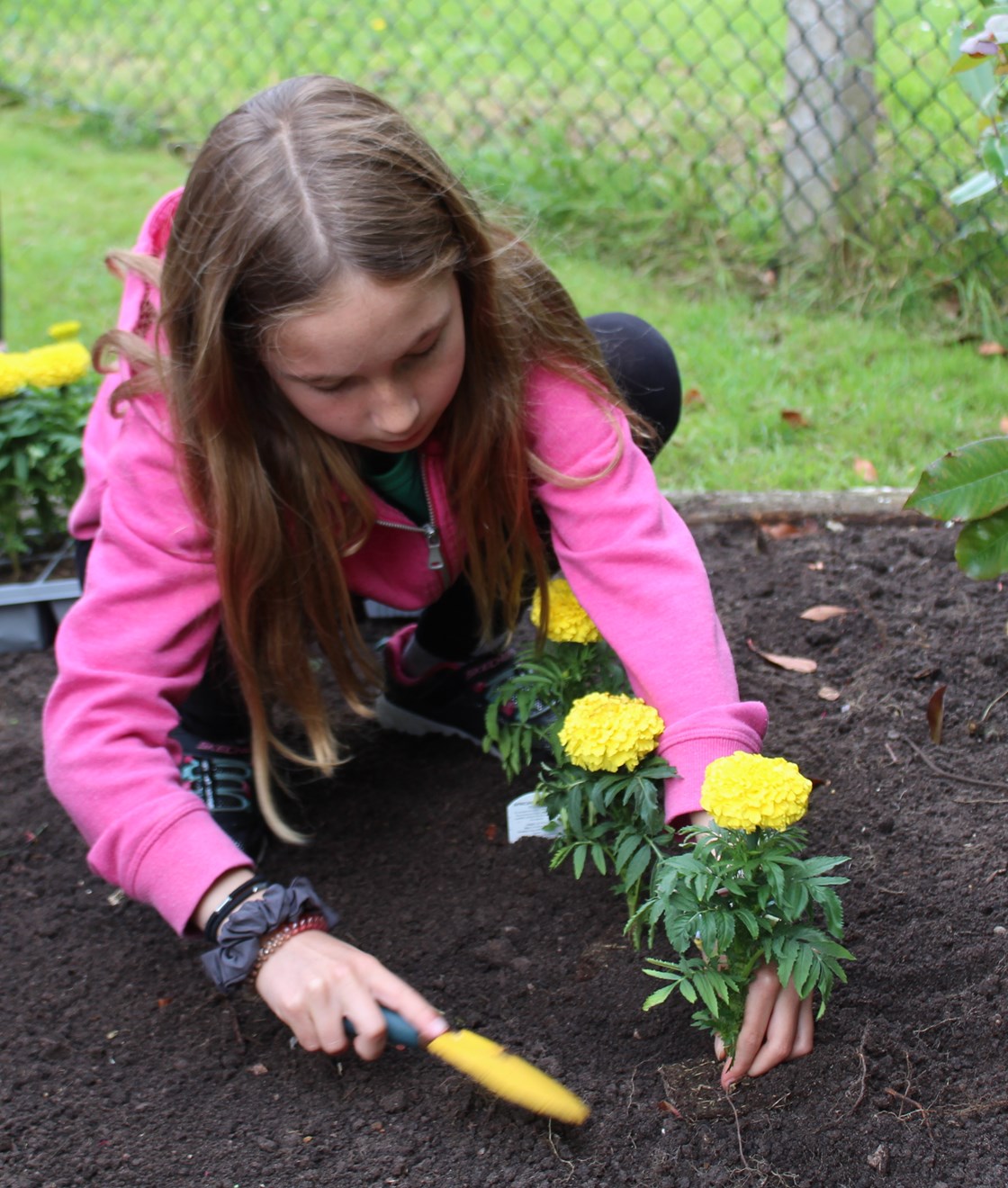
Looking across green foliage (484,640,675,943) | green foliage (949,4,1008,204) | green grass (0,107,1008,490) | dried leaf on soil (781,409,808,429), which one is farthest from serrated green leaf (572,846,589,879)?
dried leaf on soil (781,409,808,429)

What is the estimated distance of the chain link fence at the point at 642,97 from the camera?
402 centimetres

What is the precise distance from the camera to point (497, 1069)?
4.88ft

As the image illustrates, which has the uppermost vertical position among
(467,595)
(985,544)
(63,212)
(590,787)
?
(985,544)

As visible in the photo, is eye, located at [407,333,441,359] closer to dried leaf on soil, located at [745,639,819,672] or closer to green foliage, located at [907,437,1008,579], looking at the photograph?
green foliage, located at [907,437,1008,579]

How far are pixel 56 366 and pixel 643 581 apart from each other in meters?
1.57

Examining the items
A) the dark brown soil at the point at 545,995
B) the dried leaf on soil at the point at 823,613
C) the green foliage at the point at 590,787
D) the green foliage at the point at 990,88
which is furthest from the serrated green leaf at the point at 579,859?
the green foliage at the point at 990,88

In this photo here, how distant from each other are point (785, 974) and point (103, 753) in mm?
918

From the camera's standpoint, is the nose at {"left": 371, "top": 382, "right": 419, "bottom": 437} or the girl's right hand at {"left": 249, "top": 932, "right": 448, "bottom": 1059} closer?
the girl's right hand at {"left": 249, "top": 932, "right": 448, "bottom": 1059}

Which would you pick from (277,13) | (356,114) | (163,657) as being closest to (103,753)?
(163,657)

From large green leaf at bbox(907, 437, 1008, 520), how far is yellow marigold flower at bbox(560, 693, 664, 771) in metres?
0.52

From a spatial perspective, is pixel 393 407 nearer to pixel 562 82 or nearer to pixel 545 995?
pixel 545 995

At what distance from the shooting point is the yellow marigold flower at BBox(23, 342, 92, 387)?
9.00 ft

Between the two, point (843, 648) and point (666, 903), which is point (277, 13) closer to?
point (843, 648)

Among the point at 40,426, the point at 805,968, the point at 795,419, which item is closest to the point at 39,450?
the point at 40,426
